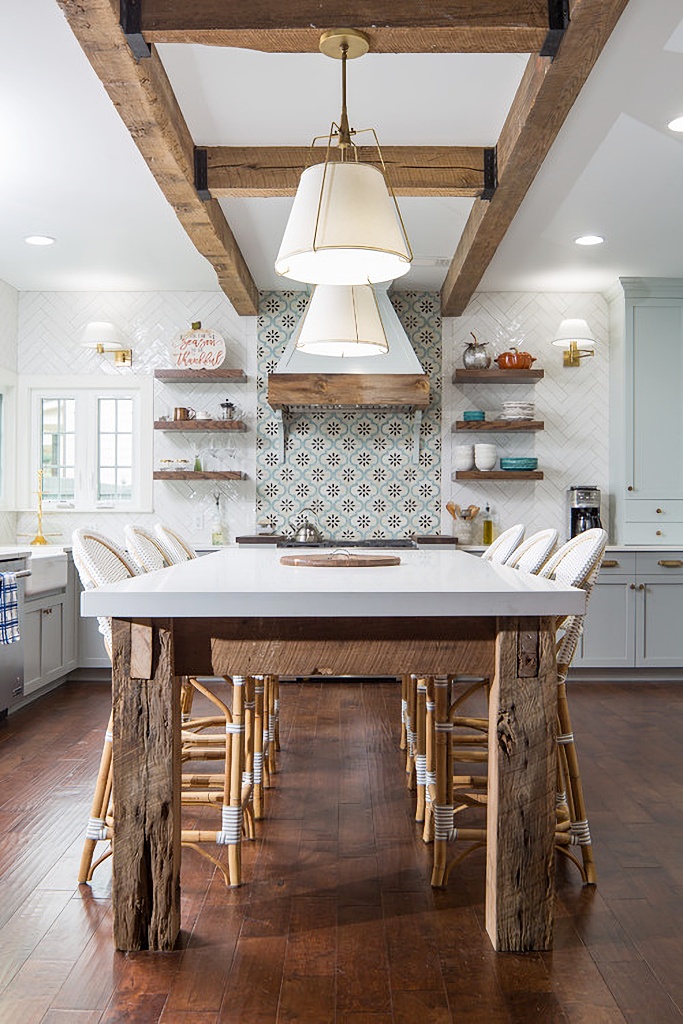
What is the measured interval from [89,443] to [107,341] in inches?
30.7

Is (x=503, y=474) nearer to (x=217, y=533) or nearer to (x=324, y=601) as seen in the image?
(x=217, y=533)

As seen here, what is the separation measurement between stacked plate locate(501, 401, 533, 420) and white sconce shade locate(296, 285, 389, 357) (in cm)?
301

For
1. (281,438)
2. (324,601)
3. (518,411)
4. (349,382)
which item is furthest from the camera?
(281,438)

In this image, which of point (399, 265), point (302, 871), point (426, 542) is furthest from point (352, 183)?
point (426, 542)

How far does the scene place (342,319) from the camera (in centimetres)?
307

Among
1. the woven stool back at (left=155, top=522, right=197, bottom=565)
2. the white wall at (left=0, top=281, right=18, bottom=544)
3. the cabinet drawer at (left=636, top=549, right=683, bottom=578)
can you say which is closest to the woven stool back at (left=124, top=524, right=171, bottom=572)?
the woven stool back at (left=155, top=522, right=197, bottom=565)

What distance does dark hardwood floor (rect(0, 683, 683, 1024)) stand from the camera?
1818 mm

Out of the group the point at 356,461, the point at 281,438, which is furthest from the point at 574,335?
the point at 281,438

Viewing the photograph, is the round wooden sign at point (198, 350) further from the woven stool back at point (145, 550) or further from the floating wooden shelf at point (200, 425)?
the woven stool back at point (145, 550)

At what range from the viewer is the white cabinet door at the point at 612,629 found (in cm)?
559

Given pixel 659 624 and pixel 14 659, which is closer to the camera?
pixel 14 659

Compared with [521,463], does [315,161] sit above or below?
above

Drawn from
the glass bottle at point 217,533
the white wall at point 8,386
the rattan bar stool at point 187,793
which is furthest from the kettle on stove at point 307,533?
the rattan bar stool at point 187,793

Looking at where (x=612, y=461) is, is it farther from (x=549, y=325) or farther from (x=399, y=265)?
(x=399, y=265)
